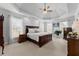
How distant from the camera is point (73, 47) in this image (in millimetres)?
2584

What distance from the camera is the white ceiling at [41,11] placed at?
2607 mm

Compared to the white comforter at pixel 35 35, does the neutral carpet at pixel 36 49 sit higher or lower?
lower

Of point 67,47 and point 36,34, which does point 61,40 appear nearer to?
point 67,47

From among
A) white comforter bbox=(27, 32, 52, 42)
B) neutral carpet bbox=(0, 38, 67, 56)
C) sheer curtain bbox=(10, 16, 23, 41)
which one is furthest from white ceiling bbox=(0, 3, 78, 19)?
neutral carpet bbox=(0, 38, 67, 56)

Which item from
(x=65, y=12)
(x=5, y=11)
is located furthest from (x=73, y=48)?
(x=5, y=11)

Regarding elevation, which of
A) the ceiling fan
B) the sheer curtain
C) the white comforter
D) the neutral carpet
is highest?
the ceiling fan

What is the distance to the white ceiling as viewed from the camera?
2607mm

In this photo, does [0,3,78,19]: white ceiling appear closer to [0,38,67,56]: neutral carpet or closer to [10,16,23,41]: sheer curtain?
[10,16,23,41]: sheer curtain

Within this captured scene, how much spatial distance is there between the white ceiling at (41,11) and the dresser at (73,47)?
1.77 ft

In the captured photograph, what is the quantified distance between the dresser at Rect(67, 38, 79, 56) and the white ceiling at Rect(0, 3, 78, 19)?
1.77ft

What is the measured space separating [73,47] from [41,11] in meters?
0.98

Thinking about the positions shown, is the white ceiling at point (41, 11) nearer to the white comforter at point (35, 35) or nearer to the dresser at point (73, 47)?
the white comforter at point (35, 35)

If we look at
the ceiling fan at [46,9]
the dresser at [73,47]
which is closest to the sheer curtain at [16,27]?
the ceiling fan at [46,9]

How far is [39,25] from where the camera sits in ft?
8.80
